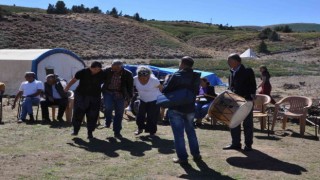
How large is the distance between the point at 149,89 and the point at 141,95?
0.78ft

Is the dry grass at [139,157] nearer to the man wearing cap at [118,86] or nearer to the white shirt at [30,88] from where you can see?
the man wearing cap at [118,86]

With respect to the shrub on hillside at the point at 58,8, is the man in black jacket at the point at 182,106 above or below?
below

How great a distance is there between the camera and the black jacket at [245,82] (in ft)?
25.1

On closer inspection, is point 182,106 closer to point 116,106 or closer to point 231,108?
point 231,108

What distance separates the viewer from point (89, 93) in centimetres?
891

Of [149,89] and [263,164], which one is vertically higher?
[149,89]

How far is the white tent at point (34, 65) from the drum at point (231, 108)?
11.3 m

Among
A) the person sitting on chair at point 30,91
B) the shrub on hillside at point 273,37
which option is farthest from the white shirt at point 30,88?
the shrub on hillside at point 273,37

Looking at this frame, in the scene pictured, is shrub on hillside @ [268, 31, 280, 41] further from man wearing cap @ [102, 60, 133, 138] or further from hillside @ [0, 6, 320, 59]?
man wearing cap @ [102, 60, 133, 138]

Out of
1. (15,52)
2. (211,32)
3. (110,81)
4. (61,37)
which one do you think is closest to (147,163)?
(110,81)

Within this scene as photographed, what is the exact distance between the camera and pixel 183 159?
6.83 meters

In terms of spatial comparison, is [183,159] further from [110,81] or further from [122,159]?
[110,81]

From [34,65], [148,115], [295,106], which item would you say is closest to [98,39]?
[34,65]

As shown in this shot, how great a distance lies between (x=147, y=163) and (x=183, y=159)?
566 millimetres
